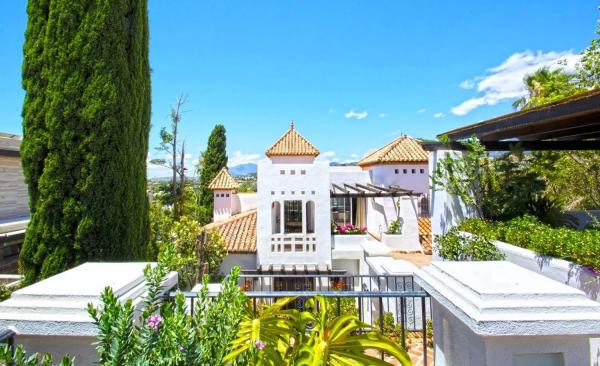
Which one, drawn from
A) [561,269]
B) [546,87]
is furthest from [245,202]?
[561,269]

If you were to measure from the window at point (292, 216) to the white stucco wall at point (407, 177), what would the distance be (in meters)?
5.59

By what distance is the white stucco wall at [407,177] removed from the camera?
55.2 feet

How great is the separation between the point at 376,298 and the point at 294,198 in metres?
5.96

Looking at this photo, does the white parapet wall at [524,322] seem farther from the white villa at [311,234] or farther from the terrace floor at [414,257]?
the white villa at [311,234]

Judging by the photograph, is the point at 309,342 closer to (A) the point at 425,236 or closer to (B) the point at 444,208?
(B) the point at 444,208

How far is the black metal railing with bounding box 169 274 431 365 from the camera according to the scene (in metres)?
2.60

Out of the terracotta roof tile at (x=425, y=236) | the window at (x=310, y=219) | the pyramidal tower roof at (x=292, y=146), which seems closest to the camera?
the terracotta roof tile at (x=425, y=236)

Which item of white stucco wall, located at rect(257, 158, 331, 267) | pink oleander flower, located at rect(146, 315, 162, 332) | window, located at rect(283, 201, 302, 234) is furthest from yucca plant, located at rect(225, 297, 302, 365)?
window, located at rect(283, 201, 302, 234)

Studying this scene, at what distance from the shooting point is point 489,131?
262 inches

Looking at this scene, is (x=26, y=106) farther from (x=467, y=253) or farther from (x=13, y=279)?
(x=467, y=253)

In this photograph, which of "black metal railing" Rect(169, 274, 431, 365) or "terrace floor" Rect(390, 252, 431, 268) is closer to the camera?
"black metal railing" Rect(169, 274, 431, 365)

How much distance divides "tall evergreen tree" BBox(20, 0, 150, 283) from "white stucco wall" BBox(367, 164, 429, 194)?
13.6 m

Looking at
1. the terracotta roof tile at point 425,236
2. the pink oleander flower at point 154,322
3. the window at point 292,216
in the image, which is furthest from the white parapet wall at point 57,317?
the window at point 292,216

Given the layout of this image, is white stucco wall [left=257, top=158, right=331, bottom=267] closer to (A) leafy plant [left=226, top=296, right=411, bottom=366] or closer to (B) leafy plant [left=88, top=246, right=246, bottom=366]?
(A) leafy plant [left=226, top=296, right=411, bottom=366]
